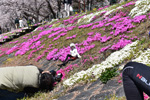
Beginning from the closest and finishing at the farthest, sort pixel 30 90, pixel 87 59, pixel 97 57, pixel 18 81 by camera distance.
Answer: pixel 18 81, pixel 30 90, pixel 97 57, pixel 87 59

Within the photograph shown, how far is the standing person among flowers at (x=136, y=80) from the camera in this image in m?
2.93

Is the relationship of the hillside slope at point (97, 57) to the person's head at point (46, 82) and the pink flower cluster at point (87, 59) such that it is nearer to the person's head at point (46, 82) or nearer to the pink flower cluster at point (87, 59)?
the pink flower cluster at point (87, 59)

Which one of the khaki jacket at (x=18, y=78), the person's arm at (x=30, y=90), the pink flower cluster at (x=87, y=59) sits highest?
the khaki jacket at (x=18, y=78)

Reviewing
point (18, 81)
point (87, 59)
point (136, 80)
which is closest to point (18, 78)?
point (18, 81)

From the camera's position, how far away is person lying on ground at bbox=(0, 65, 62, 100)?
20.6ft

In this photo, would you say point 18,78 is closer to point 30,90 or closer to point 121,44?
point 30,90

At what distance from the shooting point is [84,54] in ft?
34.0

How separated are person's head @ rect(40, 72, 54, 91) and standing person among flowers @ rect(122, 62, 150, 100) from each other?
4.56 meters

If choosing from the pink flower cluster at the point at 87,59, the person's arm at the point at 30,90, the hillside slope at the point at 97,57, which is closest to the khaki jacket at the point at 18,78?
the person's arm at the point at 30,90

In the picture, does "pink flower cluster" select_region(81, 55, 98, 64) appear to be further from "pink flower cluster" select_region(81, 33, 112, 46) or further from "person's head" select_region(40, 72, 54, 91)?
"person's head" select_region(40, 72, 54, 91)

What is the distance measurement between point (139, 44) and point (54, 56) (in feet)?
20.6

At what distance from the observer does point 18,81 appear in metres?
6.38

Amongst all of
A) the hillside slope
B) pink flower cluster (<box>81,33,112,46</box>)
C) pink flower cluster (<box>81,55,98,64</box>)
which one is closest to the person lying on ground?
the hillside slope

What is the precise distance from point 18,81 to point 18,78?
0.43ft
